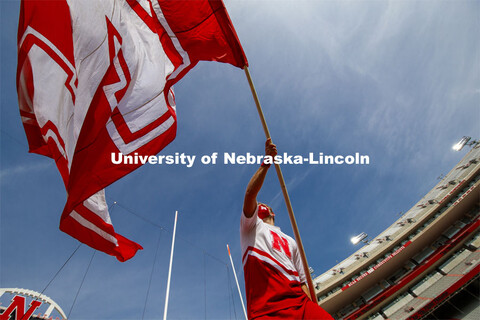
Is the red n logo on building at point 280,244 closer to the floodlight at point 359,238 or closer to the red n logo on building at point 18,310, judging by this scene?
the red n logo on building at point 18,310

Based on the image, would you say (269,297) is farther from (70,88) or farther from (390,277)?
(390,277)

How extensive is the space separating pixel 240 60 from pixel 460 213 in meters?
30.9

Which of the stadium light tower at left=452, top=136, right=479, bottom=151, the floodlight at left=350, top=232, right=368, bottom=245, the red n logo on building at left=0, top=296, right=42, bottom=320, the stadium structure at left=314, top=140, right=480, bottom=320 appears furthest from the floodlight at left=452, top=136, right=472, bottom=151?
the red n logo on building at left=0, top=296, right=42, bottom=320

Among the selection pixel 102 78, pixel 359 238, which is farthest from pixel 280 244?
pixel 359 238

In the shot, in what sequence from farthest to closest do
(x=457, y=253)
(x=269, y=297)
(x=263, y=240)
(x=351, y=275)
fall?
(x=351, y=275), (x=457, y=253), (x=263, y=240), (x=269, y=297)

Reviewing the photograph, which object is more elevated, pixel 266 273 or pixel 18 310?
pixel 18 310

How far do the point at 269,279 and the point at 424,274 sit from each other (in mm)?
28078

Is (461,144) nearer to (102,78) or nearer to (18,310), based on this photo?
(102,78)

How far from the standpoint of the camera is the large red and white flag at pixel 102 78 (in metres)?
2.11

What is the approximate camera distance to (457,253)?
70.2 ft

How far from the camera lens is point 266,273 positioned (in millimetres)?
1927

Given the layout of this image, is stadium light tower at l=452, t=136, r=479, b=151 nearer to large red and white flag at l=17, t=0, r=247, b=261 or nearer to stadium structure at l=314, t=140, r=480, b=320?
stadium structure at l=314, t=140, r=480, b=320

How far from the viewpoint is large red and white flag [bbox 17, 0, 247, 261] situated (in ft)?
6.91

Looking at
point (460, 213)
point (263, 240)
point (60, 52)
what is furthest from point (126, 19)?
point (460, 213)
